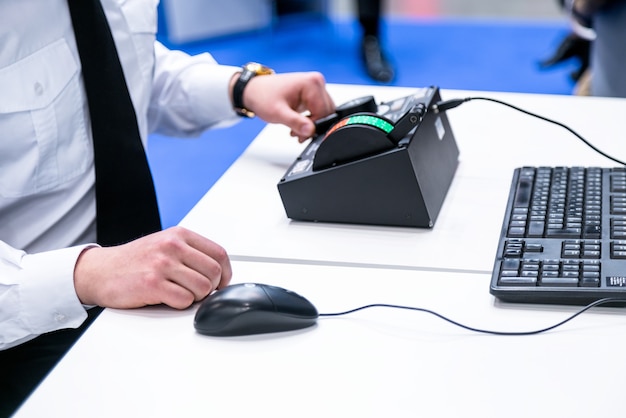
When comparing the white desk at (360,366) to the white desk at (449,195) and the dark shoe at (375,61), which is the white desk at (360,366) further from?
the dark shoe at (375,61)

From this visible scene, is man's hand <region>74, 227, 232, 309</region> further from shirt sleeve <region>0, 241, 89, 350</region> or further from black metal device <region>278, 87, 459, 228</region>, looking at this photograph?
black metal device <region>278, 87, 459, 228</region>

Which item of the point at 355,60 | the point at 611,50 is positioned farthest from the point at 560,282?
the point at 355,60

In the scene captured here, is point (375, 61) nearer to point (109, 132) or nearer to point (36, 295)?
point (109, 132)

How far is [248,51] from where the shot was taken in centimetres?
428

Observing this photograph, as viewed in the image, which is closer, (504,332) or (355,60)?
(504,332)

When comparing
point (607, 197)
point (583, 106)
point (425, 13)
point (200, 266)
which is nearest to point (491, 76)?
point (425, 13)

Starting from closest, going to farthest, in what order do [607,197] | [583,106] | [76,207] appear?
[607,197] < [76,207] < [583,106]

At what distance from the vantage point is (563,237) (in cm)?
90

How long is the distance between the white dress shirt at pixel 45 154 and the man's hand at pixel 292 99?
0.19 metres

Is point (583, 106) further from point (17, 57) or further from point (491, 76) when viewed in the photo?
point (491, 76)

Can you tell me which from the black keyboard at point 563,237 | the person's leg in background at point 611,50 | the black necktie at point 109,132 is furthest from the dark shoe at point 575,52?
the black necktie at point 109,132

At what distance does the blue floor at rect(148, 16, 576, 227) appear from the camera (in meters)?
3.06

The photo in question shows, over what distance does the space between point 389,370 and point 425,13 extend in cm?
434

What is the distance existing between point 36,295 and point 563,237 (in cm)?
57
